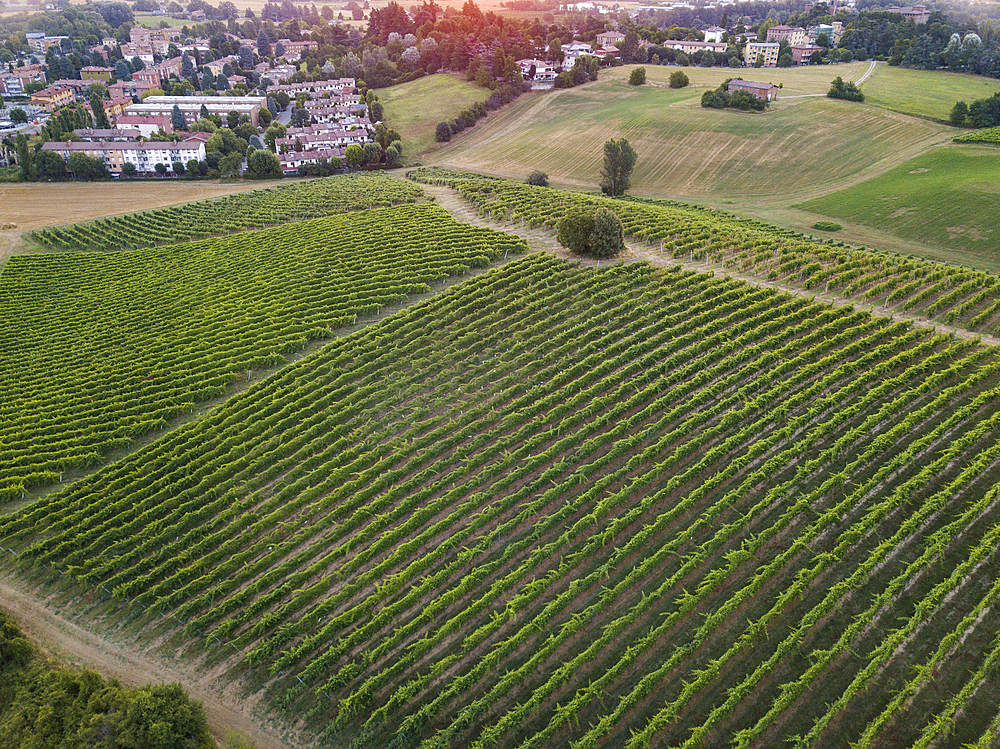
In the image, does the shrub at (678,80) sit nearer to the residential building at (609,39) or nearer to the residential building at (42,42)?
the residential building at (609,39)

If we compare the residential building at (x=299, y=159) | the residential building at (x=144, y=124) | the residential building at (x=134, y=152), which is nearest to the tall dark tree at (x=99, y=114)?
the residential building at (x=144, y=124)

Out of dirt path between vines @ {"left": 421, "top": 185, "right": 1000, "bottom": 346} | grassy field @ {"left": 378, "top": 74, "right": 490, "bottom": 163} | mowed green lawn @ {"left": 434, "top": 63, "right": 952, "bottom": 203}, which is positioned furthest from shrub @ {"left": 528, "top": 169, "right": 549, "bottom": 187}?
grassy field @ {"left": 378, "top": 74, "right": 490, "bottom": 163}

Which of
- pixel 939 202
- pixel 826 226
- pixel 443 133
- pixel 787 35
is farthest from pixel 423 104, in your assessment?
pixel 787 35

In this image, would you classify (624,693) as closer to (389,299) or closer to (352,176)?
(389,299)

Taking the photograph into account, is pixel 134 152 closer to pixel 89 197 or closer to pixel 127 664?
pixel 89 197

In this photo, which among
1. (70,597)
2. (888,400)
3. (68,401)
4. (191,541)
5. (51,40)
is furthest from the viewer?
(51,40)

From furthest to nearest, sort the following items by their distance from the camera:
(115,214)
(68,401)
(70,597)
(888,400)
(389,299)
Result: 1. (115,214)
2. (389,299)
3. (68,401)
4. (888,400)
5. (70,597)

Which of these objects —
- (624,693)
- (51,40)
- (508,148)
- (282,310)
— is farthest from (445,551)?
(51,40)
